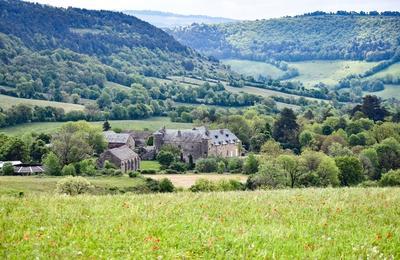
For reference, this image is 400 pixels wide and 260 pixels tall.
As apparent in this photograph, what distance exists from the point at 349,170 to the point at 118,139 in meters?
57.5

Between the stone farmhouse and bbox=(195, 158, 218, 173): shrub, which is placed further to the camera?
bbox=(195, 158, 218, 173): shrub

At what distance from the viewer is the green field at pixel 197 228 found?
12.5 m

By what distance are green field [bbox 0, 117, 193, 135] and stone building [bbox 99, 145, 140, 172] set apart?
97.9ft

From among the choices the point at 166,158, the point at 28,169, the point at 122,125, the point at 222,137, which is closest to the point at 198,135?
the point at 222,137

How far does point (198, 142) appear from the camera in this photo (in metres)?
132

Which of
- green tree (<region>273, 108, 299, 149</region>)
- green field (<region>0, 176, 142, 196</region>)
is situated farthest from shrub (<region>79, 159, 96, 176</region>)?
green tree (<region>273, 108, 299, 149</region>)

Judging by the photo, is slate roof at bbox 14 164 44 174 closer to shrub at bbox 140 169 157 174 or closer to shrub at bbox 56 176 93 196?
shrub at bbox 140 169 157 174

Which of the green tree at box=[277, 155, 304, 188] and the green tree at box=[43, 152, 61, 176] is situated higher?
the green tree at box=[277, 155, 304, 188]

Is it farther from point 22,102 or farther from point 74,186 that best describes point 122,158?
point 22,102

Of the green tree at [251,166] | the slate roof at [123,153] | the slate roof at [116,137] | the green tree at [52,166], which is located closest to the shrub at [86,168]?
the green tree at [52,166]

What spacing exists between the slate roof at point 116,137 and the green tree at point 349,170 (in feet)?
176

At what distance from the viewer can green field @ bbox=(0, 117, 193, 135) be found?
141m

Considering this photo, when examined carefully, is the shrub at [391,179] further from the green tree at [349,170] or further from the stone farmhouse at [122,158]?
the stone farmhouse at [122,158]

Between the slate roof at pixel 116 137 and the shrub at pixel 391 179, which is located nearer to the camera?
the shrub at pixel 391 179
